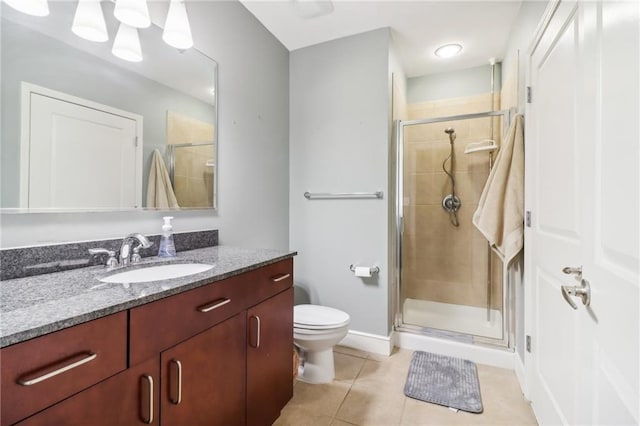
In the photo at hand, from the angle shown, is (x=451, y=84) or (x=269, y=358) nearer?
(x=269, y=358)

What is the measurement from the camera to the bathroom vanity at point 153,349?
575 millimetres

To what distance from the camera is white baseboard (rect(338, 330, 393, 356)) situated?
2.13 m

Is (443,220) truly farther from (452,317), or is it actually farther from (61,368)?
(61,368)

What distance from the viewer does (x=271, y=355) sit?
1.31 metres

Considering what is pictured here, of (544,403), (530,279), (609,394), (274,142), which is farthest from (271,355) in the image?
(274,142)

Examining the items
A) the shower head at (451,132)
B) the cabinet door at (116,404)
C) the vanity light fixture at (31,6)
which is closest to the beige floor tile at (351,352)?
the cabinet door at (116,404)

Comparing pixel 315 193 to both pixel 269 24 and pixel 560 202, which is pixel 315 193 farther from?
pixel 560 202

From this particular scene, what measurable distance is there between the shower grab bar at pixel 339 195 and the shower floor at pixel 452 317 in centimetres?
99

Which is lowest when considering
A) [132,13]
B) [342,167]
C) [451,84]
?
[342,167]

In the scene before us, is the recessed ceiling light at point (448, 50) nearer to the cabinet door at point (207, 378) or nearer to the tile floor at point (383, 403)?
the tile floor at point (383, 403)

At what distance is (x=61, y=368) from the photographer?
60 centimetres

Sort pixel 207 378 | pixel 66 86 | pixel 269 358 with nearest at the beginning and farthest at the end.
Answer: pixel 207 378
pixel 66 86
pixel 269 358

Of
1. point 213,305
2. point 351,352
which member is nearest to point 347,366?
point 351,352

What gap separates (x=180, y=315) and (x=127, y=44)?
4.00ft
